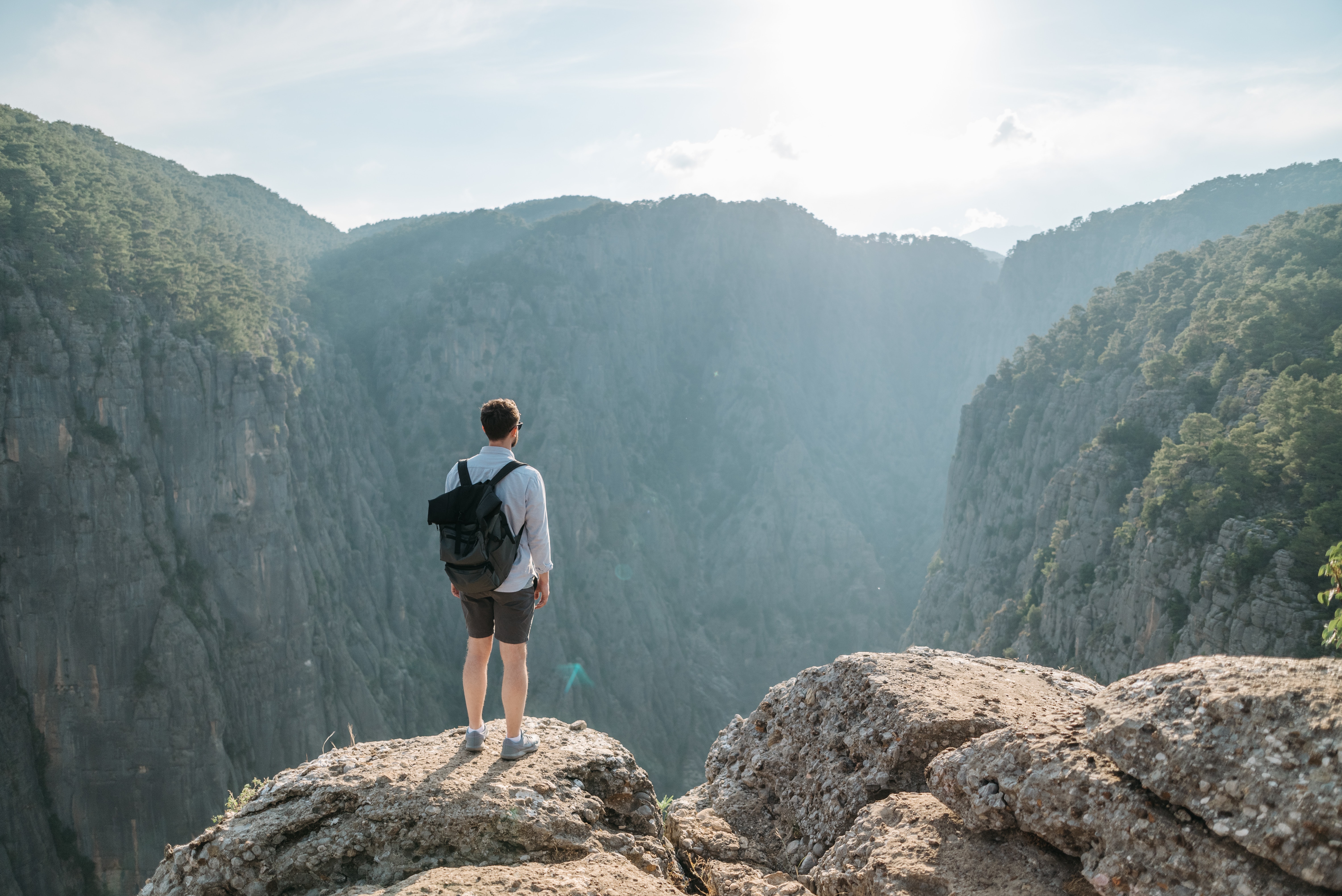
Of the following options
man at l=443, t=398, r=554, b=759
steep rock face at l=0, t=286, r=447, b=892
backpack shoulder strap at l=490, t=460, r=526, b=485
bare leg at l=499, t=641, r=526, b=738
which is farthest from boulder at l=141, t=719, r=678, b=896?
steep rock face at l=0, t=286, r=447, b=892

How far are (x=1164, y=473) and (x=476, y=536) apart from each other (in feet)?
107

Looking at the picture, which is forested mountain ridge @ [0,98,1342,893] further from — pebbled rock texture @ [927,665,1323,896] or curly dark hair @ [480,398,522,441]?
pebbled rock texture @ [927,665,1323,896]

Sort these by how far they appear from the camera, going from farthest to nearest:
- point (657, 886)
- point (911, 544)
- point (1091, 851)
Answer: point (911, 544)
point (657, 886)
point (1091, 851)

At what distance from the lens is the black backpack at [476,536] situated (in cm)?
523

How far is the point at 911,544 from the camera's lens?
8725 centimetres

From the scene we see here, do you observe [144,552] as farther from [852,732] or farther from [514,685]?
[852,732]

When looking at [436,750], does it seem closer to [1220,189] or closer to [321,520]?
[321,520]

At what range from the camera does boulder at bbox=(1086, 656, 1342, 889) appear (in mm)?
2975

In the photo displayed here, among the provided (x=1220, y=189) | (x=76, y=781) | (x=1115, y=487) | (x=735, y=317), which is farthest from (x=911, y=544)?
(x=76, y=781)

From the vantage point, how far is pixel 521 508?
5.39 metres

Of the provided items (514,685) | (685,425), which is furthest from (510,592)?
(685,425)

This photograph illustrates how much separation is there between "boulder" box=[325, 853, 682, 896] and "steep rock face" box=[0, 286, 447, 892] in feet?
116

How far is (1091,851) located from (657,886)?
8.43 feet

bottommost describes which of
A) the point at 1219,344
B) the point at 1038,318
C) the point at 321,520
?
the point at 321,520
